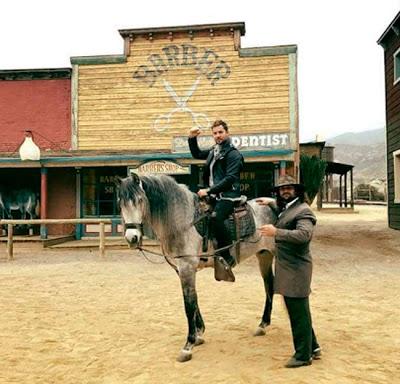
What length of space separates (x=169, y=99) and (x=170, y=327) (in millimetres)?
12212

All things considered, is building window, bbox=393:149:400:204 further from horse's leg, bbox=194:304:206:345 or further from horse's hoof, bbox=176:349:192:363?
horse's hoof, bbox=176:349:192:363

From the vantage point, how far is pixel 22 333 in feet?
17.3

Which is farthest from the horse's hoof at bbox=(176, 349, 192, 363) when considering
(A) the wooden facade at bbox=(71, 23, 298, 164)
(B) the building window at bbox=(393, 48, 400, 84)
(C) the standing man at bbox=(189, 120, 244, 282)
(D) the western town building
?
(B) the building window at bbox=(393, 48, 400, 84)

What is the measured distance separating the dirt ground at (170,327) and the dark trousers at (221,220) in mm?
1244

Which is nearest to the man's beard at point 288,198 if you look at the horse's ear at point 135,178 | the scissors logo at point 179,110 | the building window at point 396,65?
the horse's ear at point 135,178

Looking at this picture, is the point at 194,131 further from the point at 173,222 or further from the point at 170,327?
the point at 170,327

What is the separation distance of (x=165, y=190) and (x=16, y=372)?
2.38 meters

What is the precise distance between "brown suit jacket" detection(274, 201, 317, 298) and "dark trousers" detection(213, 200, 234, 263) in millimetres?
790

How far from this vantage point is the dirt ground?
3.96 m

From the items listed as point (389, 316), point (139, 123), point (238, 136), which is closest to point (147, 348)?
point (389, 316)

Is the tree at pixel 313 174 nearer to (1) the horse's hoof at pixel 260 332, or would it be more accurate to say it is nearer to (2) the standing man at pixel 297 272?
(1) the horse's hoof at pixel 260 332

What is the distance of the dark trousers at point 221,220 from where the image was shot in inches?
185

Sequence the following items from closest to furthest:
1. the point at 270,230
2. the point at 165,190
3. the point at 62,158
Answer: the point at 270,230 < the point at 165,190 < the point at 62,158

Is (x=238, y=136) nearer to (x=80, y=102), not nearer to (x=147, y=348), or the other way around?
(x=80, y=102)
